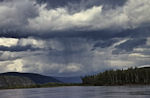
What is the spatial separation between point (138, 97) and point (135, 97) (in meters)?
1.36

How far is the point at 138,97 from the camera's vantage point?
373 ft

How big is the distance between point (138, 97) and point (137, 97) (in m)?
0.47

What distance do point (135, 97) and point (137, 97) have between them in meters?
0.89

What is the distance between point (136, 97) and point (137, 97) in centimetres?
45

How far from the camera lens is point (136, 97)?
114 metres

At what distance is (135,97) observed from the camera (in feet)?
373

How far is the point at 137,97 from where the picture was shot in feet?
373

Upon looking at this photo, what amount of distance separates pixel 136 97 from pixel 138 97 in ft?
2.99
